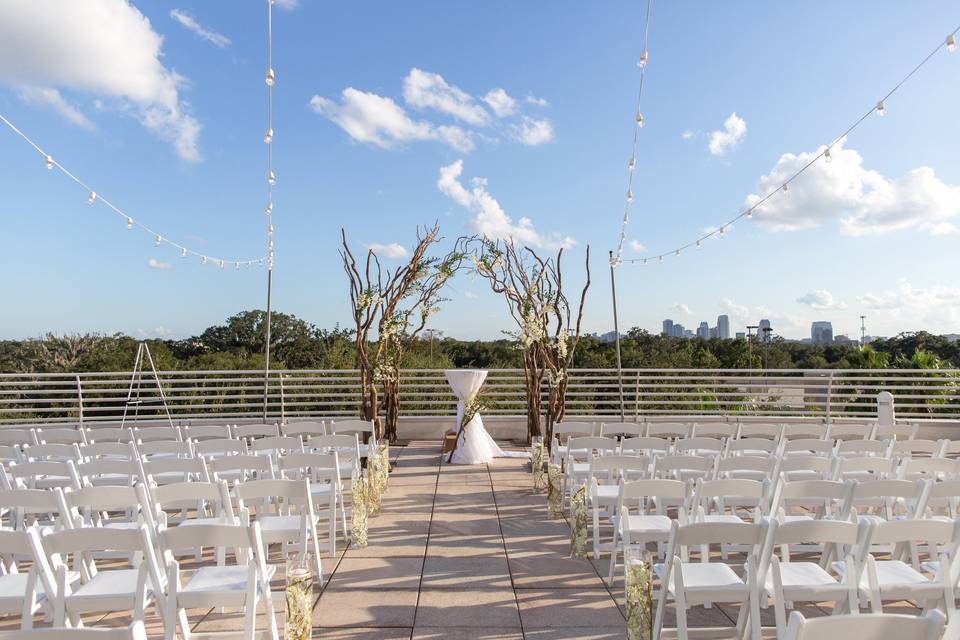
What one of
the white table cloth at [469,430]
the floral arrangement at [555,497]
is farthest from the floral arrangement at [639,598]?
the white table cloth at [469,430]

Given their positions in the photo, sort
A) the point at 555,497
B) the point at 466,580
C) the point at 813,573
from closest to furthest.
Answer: the point at 813,573 → the point at 466,580 → the point at 555,497

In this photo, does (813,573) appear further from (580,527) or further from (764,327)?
(764,327)

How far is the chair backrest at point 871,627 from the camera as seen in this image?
5.67 ft

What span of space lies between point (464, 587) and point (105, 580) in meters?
1.92

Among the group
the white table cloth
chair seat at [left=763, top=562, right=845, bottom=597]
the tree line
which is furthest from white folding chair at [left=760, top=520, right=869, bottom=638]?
the tree line

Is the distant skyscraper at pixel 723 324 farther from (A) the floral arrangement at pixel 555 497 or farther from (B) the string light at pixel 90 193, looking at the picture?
(A) the floral arrangement at pixel 555 497

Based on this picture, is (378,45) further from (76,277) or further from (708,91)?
(76,277)

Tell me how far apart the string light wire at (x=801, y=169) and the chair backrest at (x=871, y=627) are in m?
5.67

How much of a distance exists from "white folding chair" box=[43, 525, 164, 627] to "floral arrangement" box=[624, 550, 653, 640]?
193 centimetres

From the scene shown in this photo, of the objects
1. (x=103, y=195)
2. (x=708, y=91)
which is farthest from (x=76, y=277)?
(x=708, y=91)

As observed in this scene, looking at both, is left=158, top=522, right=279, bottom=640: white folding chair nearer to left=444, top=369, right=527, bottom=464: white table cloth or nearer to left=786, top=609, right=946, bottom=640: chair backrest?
left=786, top=609, right=946, bottom=640: chair backrest

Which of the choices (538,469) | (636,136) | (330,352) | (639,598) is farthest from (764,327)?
(639,598)

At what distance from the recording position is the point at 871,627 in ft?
5.72

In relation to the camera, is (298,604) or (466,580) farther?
(466,580)
